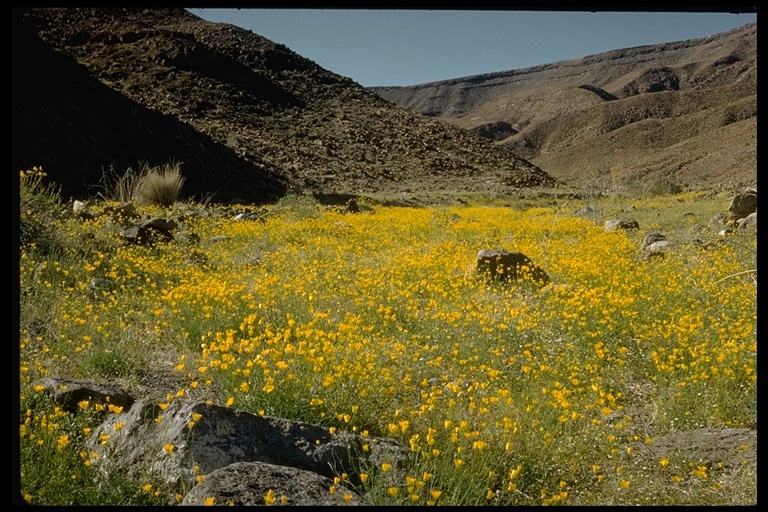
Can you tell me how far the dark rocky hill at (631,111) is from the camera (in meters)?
52.8

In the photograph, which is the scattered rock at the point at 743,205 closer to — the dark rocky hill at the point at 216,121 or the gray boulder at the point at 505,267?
the gray boulder at the point at 505,267

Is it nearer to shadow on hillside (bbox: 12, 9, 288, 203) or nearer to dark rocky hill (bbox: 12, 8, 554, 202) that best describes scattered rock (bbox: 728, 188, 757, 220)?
shadow on hillside (bbox: 12, 9, 288, 203)

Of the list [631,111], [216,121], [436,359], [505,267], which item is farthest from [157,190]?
[631,111]

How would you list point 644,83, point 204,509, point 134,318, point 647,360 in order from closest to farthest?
point 204,509
point 647,360
point 134,318
point 644,83

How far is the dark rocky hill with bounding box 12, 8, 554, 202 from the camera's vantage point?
16375 millimetres

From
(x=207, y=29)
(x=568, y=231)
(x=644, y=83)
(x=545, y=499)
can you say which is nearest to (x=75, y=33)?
(x=207, y=29)

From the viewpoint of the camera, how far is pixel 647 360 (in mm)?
4137

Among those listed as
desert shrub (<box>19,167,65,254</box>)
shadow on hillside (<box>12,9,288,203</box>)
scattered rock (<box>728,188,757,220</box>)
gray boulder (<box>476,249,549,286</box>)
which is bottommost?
gray boulder (<box>476,249,549,286</box>)

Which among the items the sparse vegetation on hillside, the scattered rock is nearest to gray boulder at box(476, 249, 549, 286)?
the sparse vegetation on hillside

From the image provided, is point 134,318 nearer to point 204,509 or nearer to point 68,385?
point 68,385

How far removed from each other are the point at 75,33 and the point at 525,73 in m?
154

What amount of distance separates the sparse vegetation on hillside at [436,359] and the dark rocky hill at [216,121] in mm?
10081

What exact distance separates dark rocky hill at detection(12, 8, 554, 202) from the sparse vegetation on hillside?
33.1 ft

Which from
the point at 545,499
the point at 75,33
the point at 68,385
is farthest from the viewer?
the point at 75,33
